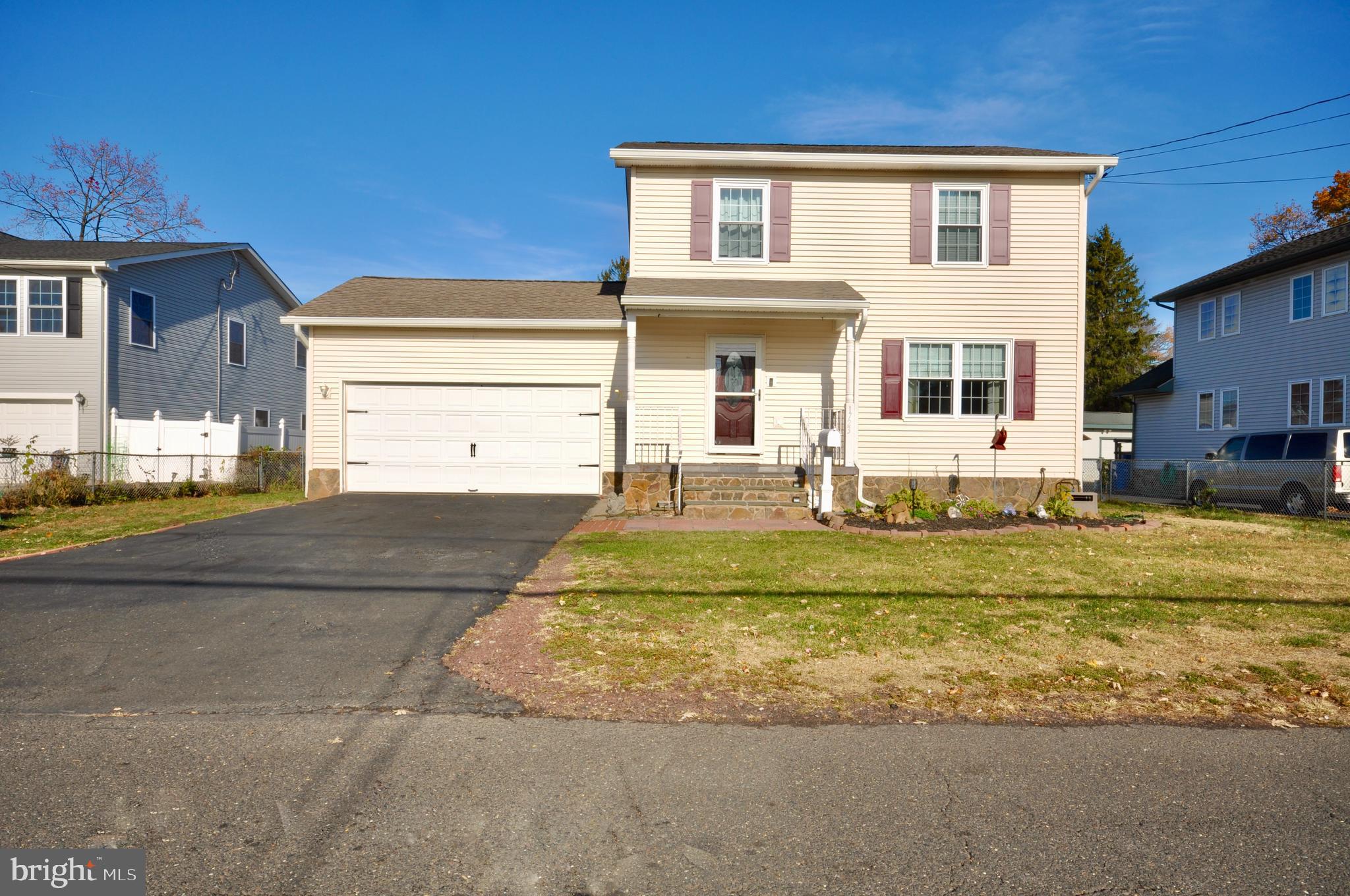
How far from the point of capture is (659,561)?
858 centimetres

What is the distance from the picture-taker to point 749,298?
1290 cm

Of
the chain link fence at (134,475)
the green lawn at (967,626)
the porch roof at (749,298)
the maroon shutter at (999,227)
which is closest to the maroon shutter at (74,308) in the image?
the chain link fence at (134,475)

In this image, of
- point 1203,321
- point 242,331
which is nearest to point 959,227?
point 1203,321

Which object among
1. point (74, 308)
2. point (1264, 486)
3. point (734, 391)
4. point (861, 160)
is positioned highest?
point (861, 160)

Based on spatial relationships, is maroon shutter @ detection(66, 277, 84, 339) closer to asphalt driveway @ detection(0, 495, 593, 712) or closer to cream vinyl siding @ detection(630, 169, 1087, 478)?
asphalt driveway @ detection(0, 495, 593, 712)

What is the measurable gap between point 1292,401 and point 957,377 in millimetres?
13008

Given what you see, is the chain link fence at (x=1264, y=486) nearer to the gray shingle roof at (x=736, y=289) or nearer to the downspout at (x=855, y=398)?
the downspout at (x=855, y=398)

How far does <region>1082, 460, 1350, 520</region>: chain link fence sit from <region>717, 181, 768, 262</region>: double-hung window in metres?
10.4

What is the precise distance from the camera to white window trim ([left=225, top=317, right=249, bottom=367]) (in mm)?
21969

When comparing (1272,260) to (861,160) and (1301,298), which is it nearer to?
(1301,298)

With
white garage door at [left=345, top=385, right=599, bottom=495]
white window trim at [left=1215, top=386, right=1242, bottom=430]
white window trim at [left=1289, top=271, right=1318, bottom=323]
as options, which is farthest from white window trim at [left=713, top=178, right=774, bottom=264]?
white window trim at [left=1215, top=386, right=1242, bottom=430]

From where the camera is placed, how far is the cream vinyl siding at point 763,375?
47.0ft

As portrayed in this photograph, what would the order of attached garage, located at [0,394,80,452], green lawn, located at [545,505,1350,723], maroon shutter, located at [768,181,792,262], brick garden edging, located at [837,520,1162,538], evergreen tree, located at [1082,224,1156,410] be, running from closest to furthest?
green lawn, located at [545,505,1350,723] → brick garden edging, located at [837,520,1162,538] → maroon shutter, located at [768,181,792,262] → attached garage, located at [0,394,80,452] → evergreen tree, located at [1082,224,1156,410]

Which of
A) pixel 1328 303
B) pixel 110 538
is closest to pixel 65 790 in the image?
pixel 110 538
